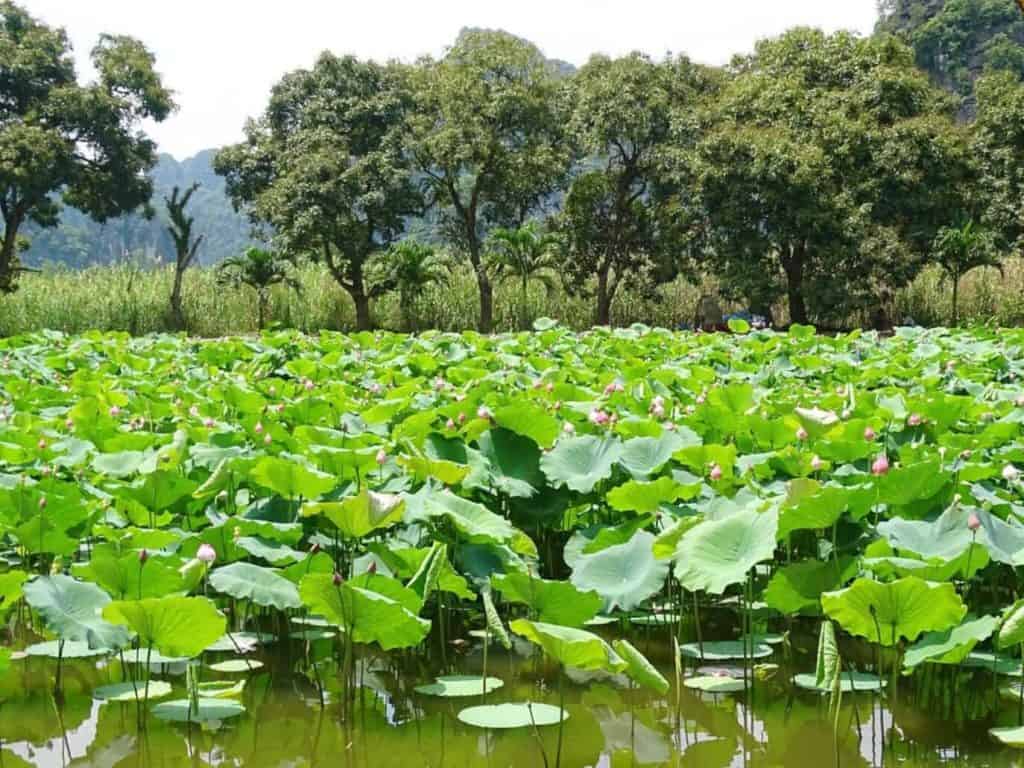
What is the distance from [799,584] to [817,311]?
1698 centimetres

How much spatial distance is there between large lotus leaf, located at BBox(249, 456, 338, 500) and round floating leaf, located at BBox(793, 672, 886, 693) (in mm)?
1024

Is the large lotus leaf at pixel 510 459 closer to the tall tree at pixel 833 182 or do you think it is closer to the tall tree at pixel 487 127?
the tall tree at pixel 833 182

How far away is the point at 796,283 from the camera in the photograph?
62.0 ft

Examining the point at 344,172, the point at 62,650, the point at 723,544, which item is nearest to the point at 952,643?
the point at 723,544

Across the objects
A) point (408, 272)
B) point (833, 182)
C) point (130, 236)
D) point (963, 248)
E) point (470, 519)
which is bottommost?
point (470, 519)

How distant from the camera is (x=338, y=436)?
2850 mm

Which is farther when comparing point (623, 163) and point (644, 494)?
point (623, 163)

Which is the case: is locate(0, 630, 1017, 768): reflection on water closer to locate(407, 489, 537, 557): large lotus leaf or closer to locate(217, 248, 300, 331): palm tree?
locate(407, 489, 537, 557): large lotus leaf

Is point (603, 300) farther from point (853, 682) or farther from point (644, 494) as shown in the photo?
point (853, 682)

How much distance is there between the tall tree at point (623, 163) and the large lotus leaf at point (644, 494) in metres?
18.2

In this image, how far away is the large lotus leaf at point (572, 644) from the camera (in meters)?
1.54

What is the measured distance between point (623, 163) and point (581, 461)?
19.2 meters

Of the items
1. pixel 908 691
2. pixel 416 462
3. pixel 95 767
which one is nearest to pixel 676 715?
pixel 908 691

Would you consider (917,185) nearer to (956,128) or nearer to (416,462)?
(956,128)
